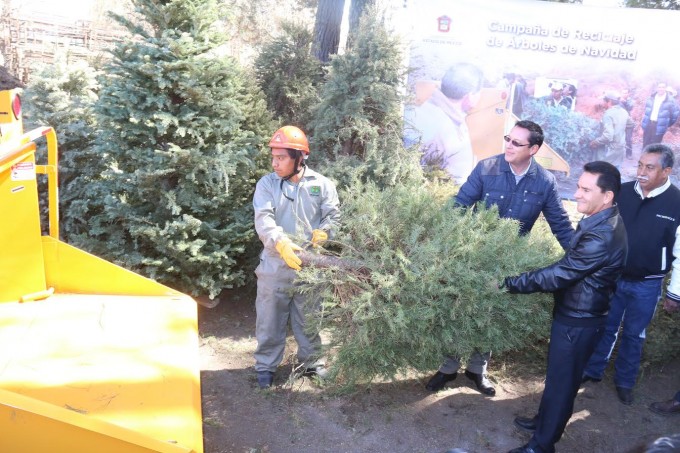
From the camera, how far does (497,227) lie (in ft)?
11.6

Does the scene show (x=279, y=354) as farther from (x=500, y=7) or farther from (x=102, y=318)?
(x=500, y=7)

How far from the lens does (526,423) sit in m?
3.79

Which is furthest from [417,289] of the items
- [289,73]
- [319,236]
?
[289,73]

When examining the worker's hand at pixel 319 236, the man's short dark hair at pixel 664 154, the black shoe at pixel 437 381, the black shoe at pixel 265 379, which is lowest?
the black shoe at pixel 265 379

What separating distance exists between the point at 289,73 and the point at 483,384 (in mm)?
4173

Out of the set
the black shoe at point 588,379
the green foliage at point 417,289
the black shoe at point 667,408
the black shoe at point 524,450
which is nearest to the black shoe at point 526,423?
the black shoe at point 524,450

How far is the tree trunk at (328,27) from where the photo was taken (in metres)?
6.89

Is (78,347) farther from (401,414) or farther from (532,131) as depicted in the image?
(532,131)

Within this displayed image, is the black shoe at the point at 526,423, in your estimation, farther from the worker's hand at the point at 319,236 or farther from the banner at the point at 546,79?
the banner at the point at 546,79

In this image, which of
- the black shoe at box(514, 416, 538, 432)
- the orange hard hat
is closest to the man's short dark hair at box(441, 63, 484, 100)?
the orange hard hat

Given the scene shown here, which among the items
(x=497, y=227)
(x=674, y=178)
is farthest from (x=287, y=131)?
(x=674, y=178)

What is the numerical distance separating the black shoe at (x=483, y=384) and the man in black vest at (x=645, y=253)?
111cm

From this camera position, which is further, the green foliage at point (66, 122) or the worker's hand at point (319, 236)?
the green foliage at point (66, 122)

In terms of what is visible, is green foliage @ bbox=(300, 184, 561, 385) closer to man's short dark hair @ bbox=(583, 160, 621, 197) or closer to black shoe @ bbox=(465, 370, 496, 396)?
man's short dark hair @ bbox=(583, 160, 621, 197)
